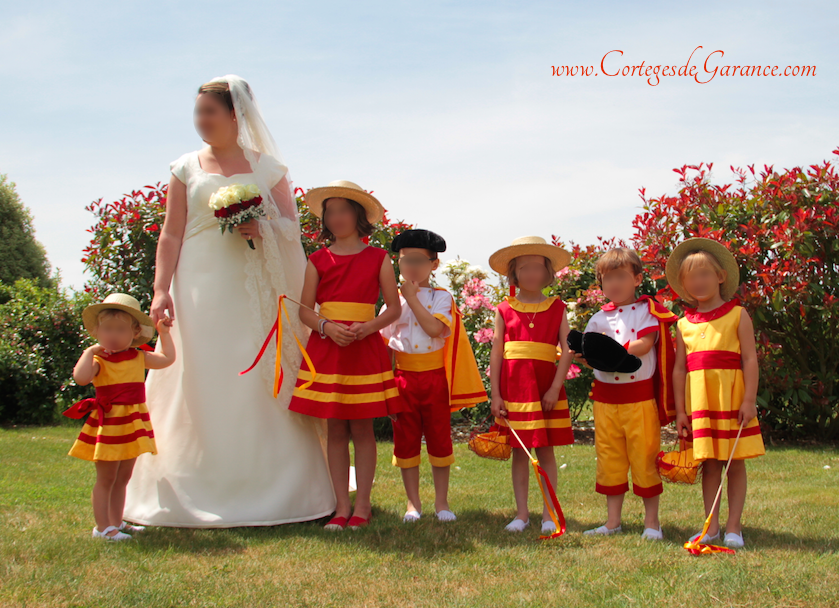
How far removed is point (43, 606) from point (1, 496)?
2.48 meters

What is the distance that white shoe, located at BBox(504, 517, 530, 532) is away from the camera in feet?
12.4

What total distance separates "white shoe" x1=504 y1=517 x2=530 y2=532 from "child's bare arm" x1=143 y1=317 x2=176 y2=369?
2072 mm

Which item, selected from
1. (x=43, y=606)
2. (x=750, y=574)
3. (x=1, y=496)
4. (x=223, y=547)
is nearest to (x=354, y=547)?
(x=223, y=547)

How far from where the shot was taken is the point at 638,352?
3662mm

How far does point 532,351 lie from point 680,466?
0.98 m

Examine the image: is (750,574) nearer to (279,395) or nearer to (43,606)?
(279,395)

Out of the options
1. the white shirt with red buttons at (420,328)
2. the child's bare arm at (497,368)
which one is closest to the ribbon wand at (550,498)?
the child's bare arm at (497,368)

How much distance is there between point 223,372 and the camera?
377 cm

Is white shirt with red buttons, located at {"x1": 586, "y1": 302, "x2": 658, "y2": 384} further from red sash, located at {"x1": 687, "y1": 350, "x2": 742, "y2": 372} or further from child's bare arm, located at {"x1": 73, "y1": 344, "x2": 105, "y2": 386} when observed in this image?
child's bare arm, located at {"x1": 73, "y1": 344, "x2": 105, "y2": 386}

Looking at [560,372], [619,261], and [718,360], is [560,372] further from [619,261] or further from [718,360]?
[718,360]

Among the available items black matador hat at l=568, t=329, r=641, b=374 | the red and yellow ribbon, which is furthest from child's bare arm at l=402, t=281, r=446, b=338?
black matador hat at l=568, t=329, r=641, b=374

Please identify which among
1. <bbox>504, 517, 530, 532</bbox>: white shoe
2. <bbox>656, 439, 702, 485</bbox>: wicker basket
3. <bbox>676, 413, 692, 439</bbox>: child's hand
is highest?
<bbox>676, 413, 692, 439</bbox>: child's hand

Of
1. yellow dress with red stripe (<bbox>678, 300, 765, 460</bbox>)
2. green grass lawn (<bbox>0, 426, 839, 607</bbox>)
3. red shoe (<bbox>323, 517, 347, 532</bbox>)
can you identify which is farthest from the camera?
red shoe (<bbox>323, 517, 347, 532</bbox>)

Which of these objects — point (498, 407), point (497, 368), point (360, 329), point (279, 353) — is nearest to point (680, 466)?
point (498, 407)
